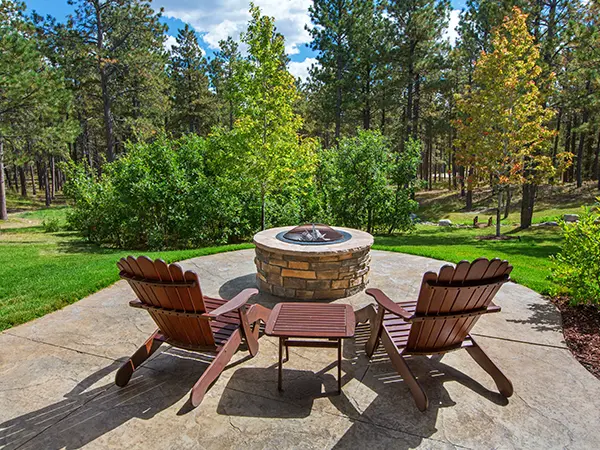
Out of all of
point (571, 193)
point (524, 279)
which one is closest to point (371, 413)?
point (524, 279)

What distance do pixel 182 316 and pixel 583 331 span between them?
3967mm

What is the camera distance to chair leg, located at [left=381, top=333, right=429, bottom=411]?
96.8 inches

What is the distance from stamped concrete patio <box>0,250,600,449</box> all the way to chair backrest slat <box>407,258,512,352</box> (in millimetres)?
447

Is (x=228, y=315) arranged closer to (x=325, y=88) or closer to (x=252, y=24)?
(x=252, y=24)

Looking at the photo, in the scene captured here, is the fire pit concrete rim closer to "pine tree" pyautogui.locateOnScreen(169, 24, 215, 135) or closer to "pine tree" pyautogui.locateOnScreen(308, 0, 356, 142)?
"pine tree" pyautogui.locateOnScreen(308, 0, 356, 142)

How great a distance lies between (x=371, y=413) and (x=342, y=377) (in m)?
0.46

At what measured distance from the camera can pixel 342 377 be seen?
9.52 ft

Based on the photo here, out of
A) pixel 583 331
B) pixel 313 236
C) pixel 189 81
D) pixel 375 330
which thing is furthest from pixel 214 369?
pixel 189 81

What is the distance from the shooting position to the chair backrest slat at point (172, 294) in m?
2.46

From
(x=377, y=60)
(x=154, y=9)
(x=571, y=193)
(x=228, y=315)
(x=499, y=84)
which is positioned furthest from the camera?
(x=571, y=193)

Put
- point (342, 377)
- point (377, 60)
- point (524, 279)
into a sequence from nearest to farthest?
point (342, 377)
point (524, 279)
point (377, 60)

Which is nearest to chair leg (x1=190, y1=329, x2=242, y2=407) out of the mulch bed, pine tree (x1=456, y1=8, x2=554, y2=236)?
the mulch bed

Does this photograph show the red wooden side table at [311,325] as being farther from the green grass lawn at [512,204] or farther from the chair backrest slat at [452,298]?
the green grass lawn at [512,204]

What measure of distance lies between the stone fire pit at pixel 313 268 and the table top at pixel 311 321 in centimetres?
122
